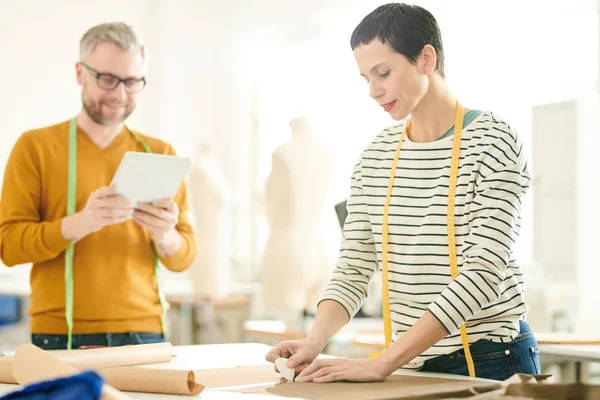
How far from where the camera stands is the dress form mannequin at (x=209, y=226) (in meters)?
6.00

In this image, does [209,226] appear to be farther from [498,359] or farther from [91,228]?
[498,359]

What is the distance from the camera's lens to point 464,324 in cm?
185

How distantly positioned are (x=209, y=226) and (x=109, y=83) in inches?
143

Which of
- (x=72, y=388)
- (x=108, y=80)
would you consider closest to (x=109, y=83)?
(x=108, y=80)

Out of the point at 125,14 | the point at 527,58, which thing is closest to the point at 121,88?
the point at 527,58

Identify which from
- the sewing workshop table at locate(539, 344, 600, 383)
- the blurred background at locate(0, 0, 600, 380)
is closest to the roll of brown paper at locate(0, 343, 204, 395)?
the sewing workshop table at locate(539, 344, 600, 383)

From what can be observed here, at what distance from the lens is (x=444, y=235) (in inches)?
73.6

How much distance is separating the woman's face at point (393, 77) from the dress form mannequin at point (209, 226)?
410cm

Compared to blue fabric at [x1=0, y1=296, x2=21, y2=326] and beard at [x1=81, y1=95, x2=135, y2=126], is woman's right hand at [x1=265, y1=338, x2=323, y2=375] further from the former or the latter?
blue fabric at [x1=0, y1=296, x2=21, y2=326]

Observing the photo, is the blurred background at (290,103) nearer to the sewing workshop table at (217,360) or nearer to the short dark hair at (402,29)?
the sewing workshop table at (217,360)

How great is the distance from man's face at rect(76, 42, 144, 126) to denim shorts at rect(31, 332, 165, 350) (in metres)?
0.65

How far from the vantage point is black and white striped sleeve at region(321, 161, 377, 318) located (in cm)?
206

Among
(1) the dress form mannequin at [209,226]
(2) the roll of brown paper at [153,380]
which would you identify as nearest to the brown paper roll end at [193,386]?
(2) the roll of brown paper at [153,380]

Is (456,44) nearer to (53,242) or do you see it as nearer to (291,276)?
(291,276)
